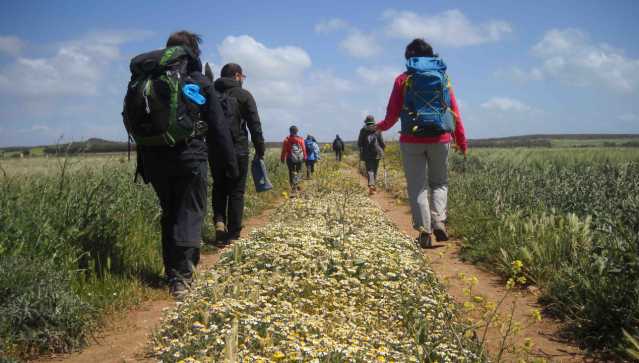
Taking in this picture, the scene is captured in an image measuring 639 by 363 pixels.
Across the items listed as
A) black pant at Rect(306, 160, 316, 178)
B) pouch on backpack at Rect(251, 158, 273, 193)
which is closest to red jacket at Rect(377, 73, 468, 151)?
pouch on backpack at Rect(251, 158, 273, 193)

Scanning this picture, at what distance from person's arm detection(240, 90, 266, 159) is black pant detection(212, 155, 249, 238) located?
298 mm

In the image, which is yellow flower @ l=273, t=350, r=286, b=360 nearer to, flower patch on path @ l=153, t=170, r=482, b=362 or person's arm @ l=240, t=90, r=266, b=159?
flower patch on path @ l=153, t=170, r=482, b=362

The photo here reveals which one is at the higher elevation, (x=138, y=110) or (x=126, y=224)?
(x=138, y=110)

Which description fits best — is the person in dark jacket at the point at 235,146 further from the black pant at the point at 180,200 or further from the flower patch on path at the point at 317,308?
the black pant at the point at 180,200

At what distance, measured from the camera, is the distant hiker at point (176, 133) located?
408 centimetres

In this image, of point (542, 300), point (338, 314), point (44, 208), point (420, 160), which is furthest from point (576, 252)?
point (44, 208)

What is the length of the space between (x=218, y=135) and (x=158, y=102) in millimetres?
962

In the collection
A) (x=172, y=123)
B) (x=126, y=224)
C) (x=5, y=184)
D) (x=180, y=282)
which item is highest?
(x=172, y=123)

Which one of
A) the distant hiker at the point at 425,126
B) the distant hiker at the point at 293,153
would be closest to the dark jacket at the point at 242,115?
the distant hiker at the point at 425,126

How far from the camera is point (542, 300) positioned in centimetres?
453

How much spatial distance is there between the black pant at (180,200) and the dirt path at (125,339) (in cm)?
39

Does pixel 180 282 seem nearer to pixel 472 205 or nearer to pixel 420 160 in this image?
pixel 420 160

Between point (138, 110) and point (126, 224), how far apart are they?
181 cm

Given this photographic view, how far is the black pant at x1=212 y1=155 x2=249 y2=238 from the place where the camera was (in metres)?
6.58
